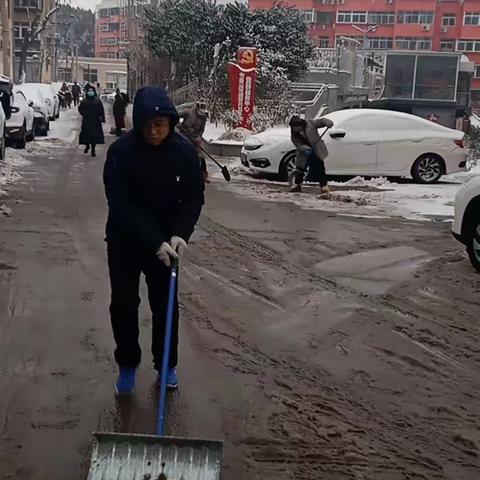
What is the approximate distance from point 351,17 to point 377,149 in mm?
72076

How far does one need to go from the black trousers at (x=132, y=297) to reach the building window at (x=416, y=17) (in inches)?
3153

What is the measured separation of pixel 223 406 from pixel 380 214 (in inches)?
312

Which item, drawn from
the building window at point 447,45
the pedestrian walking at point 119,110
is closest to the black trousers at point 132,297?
the pedestrian walking at point 119,110

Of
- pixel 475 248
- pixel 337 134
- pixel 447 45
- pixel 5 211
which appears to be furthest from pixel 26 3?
pixel 475 248

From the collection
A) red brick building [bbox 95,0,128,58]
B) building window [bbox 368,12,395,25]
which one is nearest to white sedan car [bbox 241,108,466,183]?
building window [bbox 368,12,395,25]

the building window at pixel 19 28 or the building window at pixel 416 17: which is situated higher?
the building window at pixel 416 17

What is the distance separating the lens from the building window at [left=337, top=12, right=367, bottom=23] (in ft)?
275

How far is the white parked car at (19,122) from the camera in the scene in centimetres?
1955

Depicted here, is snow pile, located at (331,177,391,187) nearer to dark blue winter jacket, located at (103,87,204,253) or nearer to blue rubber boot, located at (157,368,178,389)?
blue rubber boot, located at (157,368,178,389)

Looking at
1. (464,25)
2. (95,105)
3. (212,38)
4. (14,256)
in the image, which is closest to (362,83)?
(212,38)

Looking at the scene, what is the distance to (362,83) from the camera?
3469cm

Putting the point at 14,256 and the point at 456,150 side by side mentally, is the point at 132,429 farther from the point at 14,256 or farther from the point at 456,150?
the point at 456,150

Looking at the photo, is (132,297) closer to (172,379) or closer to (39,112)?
(172,379)

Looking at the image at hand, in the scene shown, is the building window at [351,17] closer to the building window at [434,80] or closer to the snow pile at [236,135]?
the building window at [434,80]
